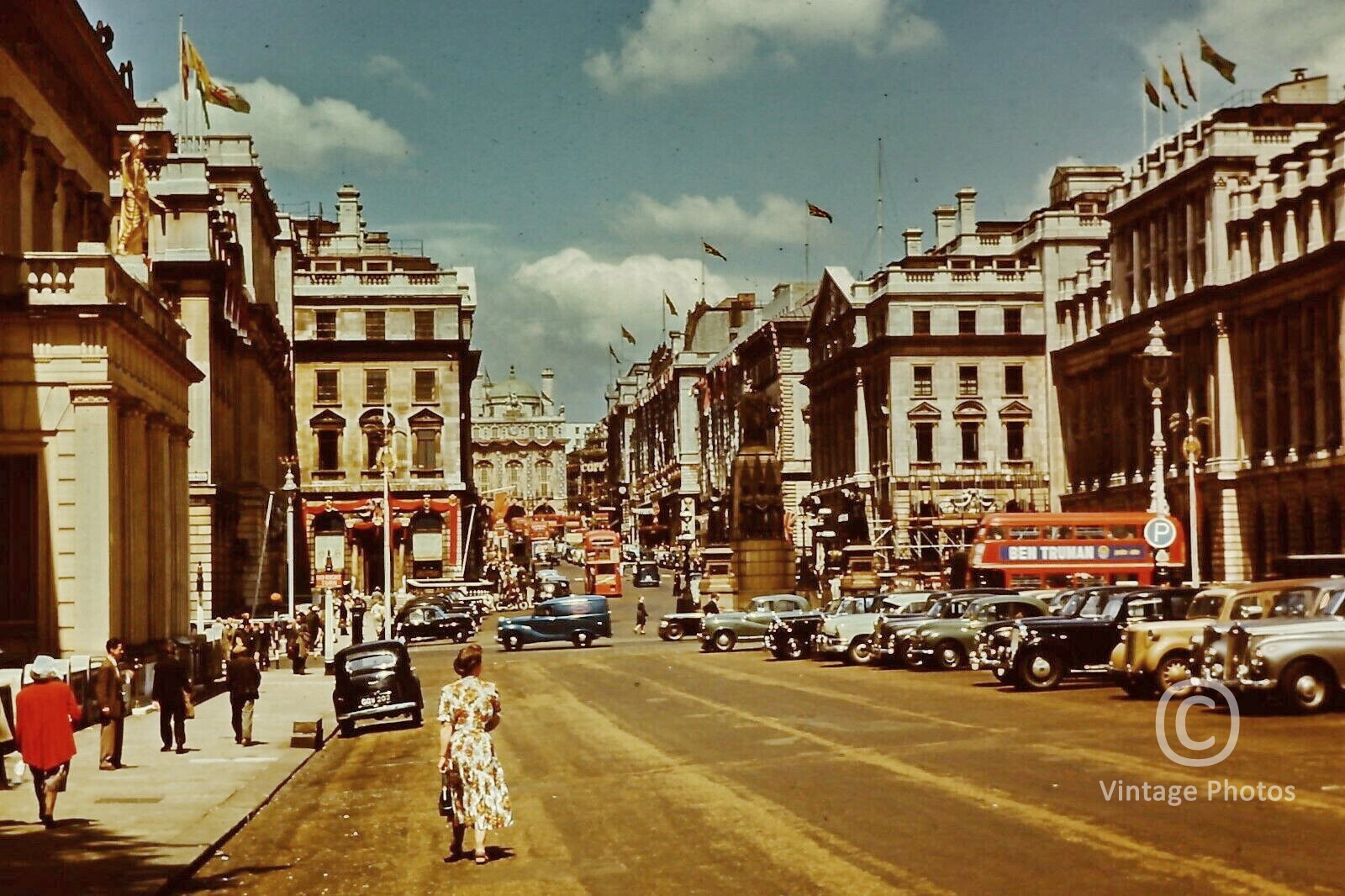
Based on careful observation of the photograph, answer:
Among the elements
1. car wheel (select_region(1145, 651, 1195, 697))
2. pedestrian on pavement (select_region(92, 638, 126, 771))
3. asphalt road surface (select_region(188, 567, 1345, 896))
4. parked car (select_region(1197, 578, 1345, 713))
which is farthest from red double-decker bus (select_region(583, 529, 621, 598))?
parked car (select_region(1197, 578, 1345, 713))

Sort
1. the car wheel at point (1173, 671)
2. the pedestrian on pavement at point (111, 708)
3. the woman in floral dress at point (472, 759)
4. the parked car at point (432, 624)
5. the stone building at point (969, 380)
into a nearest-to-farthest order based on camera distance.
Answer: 1. the woman in floral dress at point (472, 759)
2. the pedestrian on pavement at point (111, 708)
3. the car wheel at point (1173, 671)
4. the parked car at point (432, 624)
5. the stone building at point (969, 380)

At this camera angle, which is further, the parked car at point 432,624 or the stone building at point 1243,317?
the parked car at point 432,624

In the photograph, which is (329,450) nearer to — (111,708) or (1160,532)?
(1160,532)

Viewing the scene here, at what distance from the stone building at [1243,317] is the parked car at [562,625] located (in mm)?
21158

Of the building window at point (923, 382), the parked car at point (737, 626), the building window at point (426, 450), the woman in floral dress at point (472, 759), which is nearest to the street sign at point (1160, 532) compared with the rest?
the parked car at point (737, 626)

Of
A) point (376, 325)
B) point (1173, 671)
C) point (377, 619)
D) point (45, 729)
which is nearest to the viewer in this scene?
point (45, 729)

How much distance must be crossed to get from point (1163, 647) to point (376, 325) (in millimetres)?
83184

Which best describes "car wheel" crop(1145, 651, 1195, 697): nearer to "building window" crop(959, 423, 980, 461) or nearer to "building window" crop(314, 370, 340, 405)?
"building window" crop(959, 423, 980, 461)

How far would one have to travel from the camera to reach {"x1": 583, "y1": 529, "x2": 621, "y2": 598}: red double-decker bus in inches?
4454

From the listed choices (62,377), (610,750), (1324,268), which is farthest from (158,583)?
(1324,268)

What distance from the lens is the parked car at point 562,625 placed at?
2596 inches

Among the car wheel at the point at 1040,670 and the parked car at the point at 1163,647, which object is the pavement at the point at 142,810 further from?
the parked car at the point at 1163,647

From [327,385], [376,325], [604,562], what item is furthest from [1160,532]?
[327,385]

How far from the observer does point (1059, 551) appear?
60.1 meters
